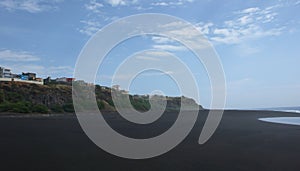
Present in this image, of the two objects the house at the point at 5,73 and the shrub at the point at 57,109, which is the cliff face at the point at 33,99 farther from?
the house at the point at 5,73

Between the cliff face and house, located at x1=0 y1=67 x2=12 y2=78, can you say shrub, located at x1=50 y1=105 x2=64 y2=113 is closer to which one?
the cliff face

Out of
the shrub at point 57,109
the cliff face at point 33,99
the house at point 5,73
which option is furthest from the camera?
the house at point 5,73

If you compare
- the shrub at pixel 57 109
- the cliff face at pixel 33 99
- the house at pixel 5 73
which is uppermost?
the house at pixel 5 73

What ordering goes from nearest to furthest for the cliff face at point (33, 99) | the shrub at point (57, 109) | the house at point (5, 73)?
the cliff face at point (33, 99), the shrub at point (57, 109), the house at point (5, 73)

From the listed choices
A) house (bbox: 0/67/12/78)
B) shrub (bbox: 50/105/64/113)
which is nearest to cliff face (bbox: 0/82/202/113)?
shrub (bbox: 50/105/64/113)

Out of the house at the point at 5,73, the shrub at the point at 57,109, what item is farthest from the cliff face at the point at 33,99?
the house at the point at 5,73

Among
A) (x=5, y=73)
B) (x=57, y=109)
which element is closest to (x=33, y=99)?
(x=57, y=109)

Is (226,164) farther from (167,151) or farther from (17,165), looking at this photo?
(17,165)

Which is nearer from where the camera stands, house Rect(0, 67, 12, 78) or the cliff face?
the cliff face

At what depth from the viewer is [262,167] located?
8.45 metres

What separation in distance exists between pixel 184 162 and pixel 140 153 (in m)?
2.08

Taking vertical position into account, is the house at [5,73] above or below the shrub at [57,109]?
above

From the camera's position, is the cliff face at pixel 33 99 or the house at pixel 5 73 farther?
the house at pixel 5 73

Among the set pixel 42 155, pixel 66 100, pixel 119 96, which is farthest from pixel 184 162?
pixel 119 96
